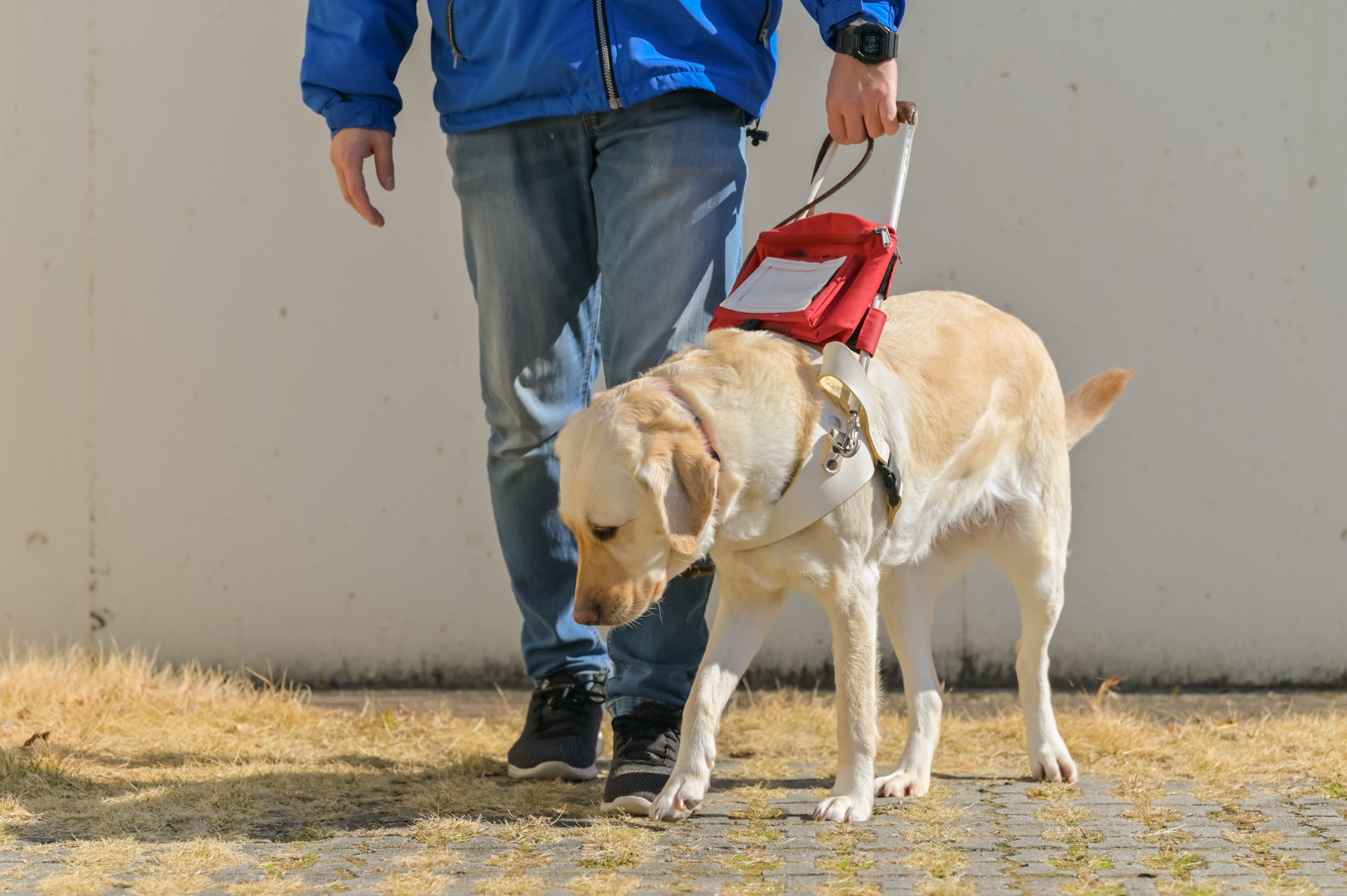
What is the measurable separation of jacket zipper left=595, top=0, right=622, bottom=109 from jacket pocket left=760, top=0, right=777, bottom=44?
35cm

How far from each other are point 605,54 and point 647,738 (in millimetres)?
1440

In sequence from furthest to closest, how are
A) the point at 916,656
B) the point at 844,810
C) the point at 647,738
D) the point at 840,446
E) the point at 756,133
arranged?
the point at 916,656, the point at 756,133, the point at 647,738, the point at 844,810, the point at 840,446

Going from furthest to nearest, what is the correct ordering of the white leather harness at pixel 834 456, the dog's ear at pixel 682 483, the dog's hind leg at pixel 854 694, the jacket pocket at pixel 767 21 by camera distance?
the jacket pocket at pixel 767 21, the dog's hind leg at pixel 854 694, the white leather harness at pixel 834 456, the dog's ear at pixel 682 483

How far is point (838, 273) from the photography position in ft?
8.27

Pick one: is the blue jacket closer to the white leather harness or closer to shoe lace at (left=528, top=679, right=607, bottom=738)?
the white leather harness

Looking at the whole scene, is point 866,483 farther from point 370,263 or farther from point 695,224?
point 370,263

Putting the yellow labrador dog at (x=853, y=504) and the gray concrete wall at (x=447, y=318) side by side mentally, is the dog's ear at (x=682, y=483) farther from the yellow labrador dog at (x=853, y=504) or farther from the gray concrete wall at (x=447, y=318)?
the gray concrete wall at (x=447, y=318)

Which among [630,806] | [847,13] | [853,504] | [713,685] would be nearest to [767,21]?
[847,13]

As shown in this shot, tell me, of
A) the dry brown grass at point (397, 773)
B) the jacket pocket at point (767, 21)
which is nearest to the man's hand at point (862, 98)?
the jacket pocket at point (767, 21)

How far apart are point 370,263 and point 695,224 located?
1.79 meters

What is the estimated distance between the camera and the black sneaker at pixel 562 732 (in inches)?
112

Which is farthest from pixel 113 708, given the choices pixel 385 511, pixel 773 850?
pixel 773 850

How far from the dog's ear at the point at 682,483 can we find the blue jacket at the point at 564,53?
2.61 feet

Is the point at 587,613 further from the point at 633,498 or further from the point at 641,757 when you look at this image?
the point at 641,757
